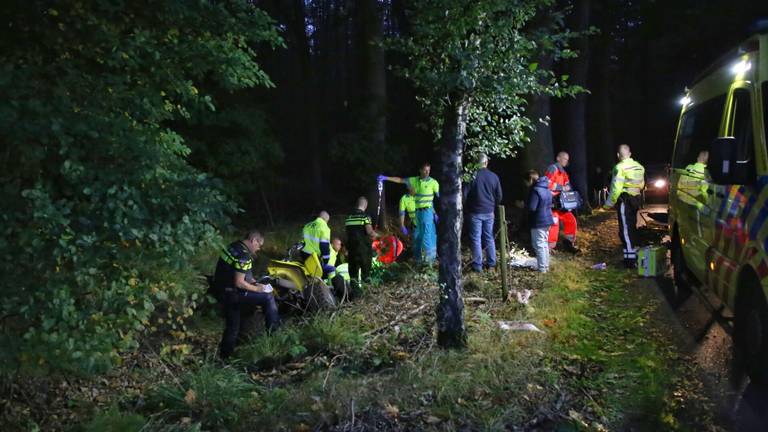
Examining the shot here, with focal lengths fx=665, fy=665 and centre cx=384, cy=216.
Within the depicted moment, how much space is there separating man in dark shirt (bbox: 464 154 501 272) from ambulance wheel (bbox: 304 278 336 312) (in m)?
2.27

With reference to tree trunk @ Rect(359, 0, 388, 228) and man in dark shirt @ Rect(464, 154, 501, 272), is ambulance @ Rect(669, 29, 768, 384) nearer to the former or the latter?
man in dark shirt @ Rect(464, 154, 501, 272)

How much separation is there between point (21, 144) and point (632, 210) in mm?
8472

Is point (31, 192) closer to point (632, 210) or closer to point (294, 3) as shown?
point (632, 210)

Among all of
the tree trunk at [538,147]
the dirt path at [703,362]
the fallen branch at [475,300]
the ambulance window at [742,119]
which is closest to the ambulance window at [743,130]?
the ambulance window at [742,119]

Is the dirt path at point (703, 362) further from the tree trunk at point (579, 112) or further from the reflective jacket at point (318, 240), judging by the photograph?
the tree trunk at point (579, 112)

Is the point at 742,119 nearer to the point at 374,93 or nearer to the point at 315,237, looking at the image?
the point at 315,237

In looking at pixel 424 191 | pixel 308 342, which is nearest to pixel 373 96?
pixel 424 191

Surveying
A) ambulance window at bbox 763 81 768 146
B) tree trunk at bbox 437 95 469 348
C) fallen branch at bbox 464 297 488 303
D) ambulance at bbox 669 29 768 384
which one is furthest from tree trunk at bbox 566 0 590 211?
ambulance window at bbox 763 81 768 146

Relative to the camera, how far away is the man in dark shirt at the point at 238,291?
7566 millimetres

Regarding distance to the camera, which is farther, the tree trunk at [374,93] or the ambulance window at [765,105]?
the tree trunk at [374,93]

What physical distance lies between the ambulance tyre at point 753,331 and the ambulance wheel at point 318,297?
4.47 m

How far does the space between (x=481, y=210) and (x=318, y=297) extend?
2853mm

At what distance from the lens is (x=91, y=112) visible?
4.49m

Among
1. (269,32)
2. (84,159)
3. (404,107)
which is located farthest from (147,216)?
(404,107)
